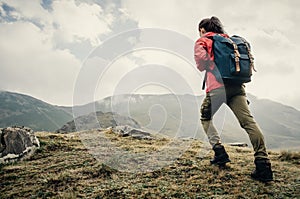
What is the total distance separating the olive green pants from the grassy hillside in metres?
0.93

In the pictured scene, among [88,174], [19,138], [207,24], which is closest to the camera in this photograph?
[207,24]

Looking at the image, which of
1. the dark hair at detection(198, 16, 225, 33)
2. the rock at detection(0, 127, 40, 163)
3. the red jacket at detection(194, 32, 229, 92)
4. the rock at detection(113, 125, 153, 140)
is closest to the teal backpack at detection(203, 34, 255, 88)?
the red jacket at detection(194, 32, 229, 92)

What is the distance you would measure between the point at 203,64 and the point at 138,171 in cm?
348

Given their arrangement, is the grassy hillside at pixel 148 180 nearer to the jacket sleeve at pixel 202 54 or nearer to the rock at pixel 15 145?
the rock at pixel 15 145

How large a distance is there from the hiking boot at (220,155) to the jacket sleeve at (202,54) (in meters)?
2.16

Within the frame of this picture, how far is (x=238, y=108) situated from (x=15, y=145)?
25.6ft

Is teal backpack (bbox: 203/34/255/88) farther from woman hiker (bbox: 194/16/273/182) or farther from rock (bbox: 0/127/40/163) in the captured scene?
rock (bbox: 0/127/40/163)

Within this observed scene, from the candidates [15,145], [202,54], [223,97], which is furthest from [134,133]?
[202,54]

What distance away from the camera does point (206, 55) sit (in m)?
5.80

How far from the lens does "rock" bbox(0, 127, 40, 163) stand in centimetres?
885

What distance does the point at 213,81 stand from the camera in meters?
6.03

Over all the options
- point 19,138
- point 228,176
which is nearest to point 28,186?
point 19,138

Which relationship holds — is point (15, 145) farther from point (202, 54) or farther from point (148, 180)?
point (202, 54)

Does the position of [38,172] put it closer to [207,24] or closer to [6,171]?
[6,171]
